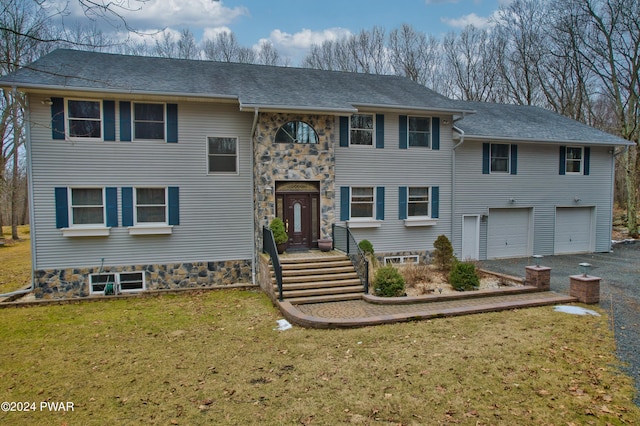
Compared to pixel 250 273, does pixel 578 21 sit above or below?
above

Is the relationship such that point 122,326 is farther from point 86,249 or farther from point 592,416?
point 592,416

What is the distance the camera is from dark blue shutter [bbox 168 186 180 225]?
37.2 feet

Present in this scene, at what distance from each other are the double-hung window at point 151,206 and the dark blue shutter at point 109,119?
5.78ft

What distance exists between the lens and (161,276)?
11391mm

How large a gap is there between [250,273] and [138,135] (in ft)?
18.4

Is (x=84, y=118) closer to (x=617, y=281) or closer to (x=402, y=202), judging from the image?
(x=402, y=202)

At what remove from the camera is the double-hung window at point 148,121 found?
11.1 metres

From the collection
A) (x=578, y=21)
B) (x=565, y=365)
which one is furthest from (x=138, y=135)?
(x=578, y=21)

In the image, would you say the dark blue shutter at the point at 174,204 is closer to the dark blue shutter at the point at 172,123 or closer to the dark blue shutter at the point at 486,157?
the dark blue shutter at the point at 172,123

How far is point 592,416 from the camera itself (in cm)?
412

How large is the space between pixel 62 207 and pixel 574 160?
64.0ft

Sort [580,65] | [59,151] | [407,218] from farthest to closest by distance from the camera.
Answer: [580,65] → [407,218] → [59,151]

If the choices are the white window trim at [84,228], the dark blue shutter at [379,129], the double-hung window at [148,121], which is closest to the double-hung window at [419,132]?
the dark blue shutter at [379,129]

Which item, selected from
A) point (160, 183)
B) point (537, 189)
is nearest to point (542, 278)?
point (537, 189)
